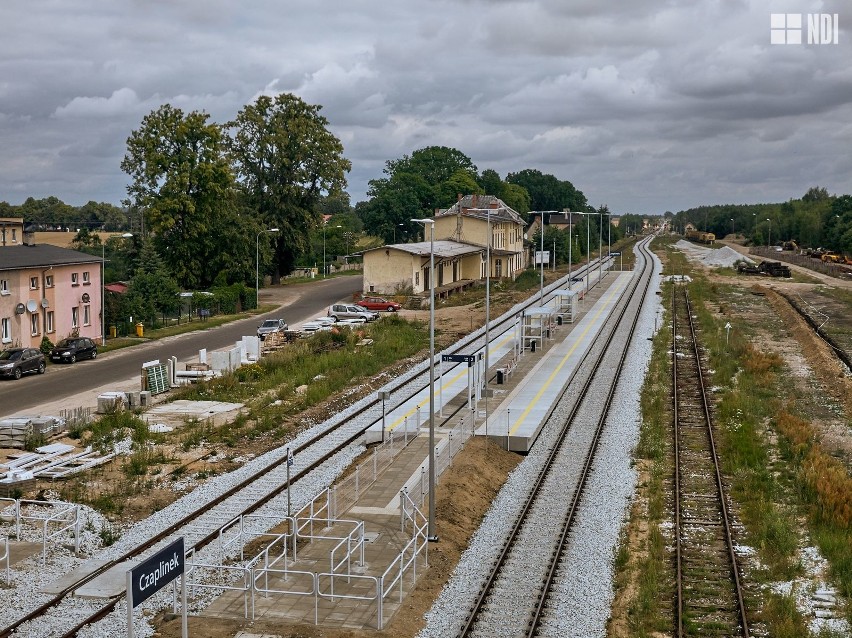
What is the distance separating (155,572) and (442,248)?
67.0 metres

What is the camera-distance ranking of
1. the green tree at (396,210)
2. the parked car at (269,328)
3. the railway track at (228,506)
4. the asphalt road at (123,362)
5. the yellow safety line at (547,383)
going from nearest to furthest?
the railway track at (228,506) < the yellow safety line at (547,383) < the asphalt road at (123,362) < the parked car at (269,328) < the green tree at (396,210)

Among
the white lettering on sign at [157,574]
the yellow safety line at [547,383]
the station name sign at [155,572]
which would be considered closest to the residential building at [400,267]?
the yellow safety line at [547,383]

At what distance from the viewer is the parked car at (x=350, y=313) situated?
59.0 metres

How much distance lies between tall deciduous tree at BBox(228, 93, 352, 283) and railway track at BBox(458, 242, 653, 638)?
146ft

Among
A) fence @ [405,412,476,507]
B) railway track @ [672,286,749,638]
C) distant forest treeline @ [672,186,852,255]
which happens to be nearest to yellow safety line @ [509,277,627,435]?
fence @ [405,412,476,507]

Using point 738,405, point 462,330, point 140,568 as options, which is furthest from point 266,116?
point 140,568

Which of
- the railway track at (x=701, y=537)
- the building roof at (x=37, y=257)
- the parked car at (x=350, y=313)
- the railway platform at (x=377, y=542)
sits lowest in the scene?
the railway track at (x=701, y=537)

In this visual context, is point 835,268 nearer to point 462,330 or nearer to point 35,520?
point 462,330

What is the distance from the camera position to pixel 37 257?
4672cm

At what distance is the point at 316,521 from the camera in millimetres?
21047

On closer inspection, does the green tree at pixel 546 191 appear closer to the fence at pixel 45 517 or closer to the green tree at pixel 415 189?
the green tree at pixel 415 189

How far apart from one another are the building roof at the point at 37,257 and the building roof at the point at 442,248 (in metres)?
26.3

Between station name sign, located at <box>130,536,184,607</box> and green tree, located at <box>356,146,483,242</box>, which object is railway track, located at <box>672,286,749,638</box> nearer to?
station name sign, located at <box>130,536,184,607</box>

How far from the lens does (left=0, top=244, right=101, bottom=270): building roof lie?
44031 mm
